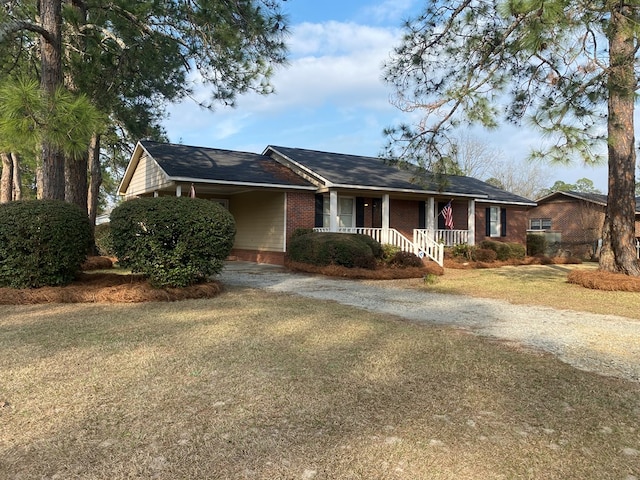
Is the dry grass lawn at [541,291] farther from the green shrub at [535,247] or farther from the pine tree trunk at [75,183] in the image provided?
the green shrub at [535,247]

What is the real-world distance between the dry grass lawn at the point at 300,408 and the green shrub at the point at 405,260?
26.9 feet

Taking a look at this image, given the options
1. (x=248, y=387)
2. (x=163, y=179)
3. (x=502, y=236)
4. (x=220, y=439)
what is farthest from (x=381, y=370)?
(x=502, y=236)

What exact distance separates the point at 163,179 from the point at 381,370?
13.0 meters

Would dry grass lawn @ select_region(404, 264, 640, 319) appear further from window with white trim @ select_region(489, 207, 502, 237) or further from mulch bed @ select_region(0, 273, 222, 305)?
window with white trim @ select_region(489, 207, 502, 237)

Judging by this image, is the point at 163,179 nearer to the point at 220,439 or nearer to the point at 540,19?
the point at 540,19

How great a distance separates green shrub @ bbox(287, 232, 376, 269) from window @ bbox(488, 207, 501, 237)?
35.3 ft

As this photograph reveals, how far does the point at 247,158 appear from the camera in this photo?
18.7m

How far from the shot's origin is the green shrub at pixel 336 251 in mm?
12852

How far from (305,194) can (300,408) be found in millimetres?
13276

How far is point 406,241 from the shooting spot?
51.5 feet

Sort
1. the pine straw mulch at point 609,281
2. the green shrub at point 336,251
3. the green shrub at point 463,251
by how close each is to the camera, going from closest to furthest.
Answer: the pine straw mulch at point 609,281
the green shrub at point 336,251
the green shrub at point 463,251

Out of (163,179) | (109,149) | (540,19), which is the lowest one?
(163,179)

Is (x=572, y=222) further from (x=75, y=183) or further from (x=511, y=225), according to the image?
(x=75, y=183)

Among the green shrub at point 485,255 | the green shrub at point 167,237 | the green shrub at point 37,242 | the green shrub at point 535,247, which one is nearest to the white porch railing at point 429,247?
the green shrub at point 485,255
